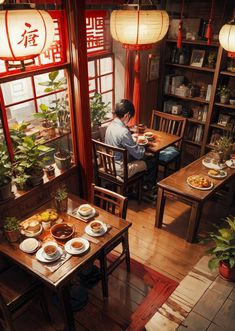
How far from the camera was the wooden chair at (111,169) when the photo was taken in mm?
3919

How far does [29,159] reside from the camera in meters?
3.25

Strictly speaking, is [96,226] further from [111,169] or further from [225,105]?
[225,105]

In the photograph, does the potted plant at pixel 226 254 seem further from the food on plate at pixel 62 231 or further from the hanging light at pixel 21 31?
the hanging light at pixel 21 31

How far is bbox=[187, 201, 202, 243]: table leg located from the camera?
3518 millimetres

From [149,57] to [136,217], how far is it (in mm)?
2585

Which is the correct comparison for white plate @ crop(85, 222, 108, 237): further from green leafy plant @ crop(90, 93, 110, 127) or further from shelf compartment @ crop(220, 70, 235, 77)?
shelf compartment @ crop(220, 70, 235, 77)

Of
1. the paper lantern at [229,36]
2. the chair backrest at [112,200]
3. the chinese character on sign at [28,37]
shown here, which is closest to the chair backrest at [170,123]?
the paper lantern at [229,36]

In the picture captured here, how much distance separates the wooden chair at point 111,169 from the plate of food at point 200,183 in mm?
814

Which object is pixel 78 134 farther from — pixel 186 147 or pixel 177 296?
pixel 186 147

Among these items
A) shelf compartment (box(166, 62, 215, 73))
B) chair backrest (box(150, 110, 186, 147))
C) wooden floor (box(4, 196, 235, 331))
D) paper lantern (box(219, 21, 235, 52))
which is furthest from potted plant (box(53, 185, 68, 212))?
shelf compartment (box(166, 62, 215, 73))

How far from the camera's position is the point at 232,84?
498 cm

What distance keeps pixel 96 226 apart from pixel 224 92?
10.5 feet

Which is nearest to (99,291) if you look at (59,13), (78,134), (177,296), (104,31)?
(177,296)

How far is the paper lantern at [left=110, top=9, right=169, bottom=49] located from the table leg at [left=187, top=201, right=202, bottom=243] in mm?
1795
